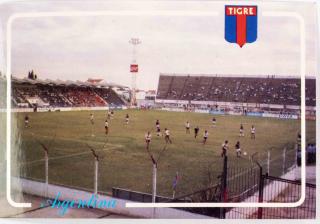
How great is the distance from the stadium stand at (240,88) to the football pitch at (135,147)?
17 centimetres

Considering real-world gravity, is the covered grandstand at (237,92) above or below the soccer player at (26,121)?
above

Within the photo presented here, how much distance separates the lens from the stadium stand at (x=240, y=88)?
277 cm

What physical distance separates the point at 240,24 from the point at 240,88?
0.61 meters

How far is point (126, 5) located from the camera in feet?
8.77

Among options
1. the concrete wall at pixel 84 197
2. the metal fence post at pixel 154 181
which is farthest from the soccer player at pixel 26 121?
the metal fence post at pixel 154 181

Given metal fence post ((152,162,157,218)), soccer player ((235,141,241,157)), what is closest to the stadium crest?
soccer player ((235,141,241,157))

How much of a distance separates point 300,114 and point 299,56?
0.39 metres

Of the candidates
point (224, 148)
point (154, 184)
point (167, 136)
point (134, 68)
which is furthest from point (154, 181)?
point (134, 68)

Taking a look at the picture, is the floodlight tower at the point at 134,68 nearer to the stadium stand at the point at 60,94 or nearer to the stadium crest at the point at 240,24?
the stadium stand at the point at 60,94

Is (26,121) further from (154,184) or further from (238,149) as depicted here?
(238,149)

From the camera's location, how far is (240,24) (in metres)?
2.65
